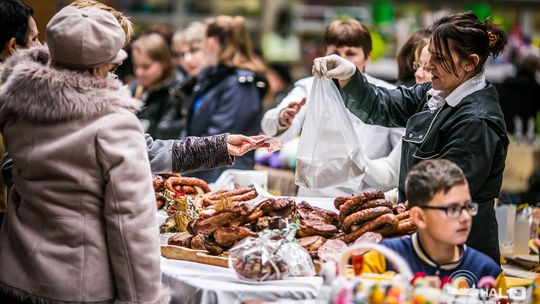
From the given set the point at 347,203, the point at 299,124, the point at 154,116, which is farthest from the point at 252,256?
the point at 154,116

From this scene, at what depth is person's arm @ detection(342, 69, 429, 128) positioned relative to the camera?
3920mm

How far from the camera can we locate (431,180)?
294 cm

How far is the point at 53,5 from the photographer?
4590 mm

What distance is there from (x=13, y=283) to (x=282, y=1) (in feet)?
29.8

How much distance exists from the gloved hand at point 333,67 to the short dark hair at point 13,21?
1261mm

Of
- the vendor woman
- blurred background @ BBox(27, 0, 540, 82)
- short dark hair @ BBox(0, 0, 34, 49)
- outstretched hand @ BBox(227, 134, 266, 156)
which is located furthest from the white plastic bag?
blurred background @ BBox(27, 0, 540, 82)

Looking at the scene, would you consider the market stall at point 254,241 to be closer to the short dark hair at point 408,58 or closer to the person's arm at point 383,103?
the person's arm at point 383,103

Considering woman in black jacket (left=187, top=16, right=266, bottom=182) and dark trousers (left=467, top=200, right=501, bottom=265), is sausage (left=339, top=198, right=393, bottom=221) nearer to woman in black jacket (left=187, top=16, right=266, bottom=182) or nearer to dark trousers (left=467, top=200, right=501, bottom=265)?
dark trousers (left=467, top=200, right=501, bottom=265)

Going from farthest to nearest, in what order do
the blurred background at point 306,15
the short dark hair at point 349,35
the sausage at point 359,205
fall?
1. the blurred background at point 306,15
2. the short dark hair at point 349,35
3. the sausage at point 359,205

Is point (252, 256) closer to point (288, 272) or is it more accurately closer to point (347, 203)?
point (288, 272)

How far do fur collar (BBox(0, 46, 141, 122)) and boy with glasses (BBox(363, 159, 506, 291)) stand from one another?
0.99 m

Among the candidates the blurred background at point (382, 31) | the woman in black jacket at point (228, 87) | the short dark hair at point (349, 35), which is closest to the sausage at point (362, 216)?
the short dark hair at point (349, 35)

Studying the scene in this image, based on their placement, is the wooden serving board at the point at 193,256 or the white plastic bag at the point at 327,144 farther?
the white plastic bag at the point at 327,144

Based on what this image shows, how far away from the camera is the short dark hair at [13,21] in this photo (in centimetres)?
381
